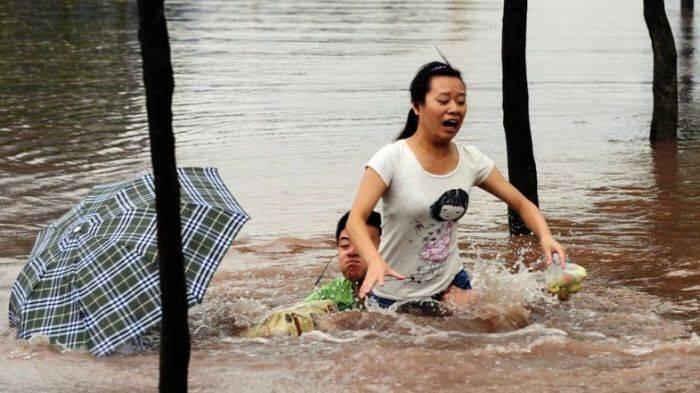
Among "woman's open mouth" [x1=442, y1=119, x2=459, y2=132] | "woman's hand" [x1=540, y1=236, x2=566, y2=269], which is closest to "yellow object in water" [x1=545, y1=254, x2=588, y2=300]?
"woman's hand" [x1=540, y1=236, x2=566, y2=269]

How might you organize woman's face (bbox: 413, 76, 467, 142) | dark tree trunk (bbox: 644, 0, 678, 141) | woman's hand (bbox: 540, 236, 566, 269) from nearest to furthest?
1. woman's hand (bbox: 540, 236, 566, 269)
2. woman's face (bbox: 413, 76, 467, 142)
3. dark tree trunk (bbox: 644, 0, 678, 141)

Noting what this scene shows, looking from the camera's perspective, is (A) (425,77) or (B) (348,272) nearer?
(A) (425,77)

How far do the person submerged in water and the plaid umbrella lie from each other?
1.91 ft

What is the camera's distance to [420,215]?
6.27m

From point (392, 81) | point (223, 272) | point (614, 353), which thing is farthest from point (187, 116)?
point (614, 353)

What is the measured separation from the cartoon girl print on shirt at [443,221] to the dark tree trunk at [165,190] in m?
2.37

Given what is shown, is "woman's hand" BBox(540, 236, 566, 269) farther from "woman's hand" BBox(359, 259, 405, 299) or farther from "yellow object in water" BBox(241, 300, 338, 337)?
"yellow object in water" BBox(241, 300, 338, 337)

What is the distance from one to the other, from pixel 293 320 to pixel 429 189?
100 centimetres

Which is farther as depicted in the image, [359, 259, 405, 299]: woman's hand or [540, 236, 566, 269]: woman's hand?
[540, 236, 566, 269]: woman's hand

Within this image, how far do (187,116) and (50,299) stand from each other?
9160 millimetres

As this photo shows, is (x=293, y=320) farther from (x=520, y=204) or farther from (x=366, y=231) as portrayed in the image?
(x=520, y=204)

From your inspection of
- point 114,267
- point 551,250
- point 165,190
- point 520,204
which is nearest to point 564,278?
point 551,250

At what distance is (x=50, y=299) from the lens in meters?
6.39

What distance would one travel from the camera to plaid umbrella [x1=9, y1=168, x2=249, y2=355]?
6.14 metres
